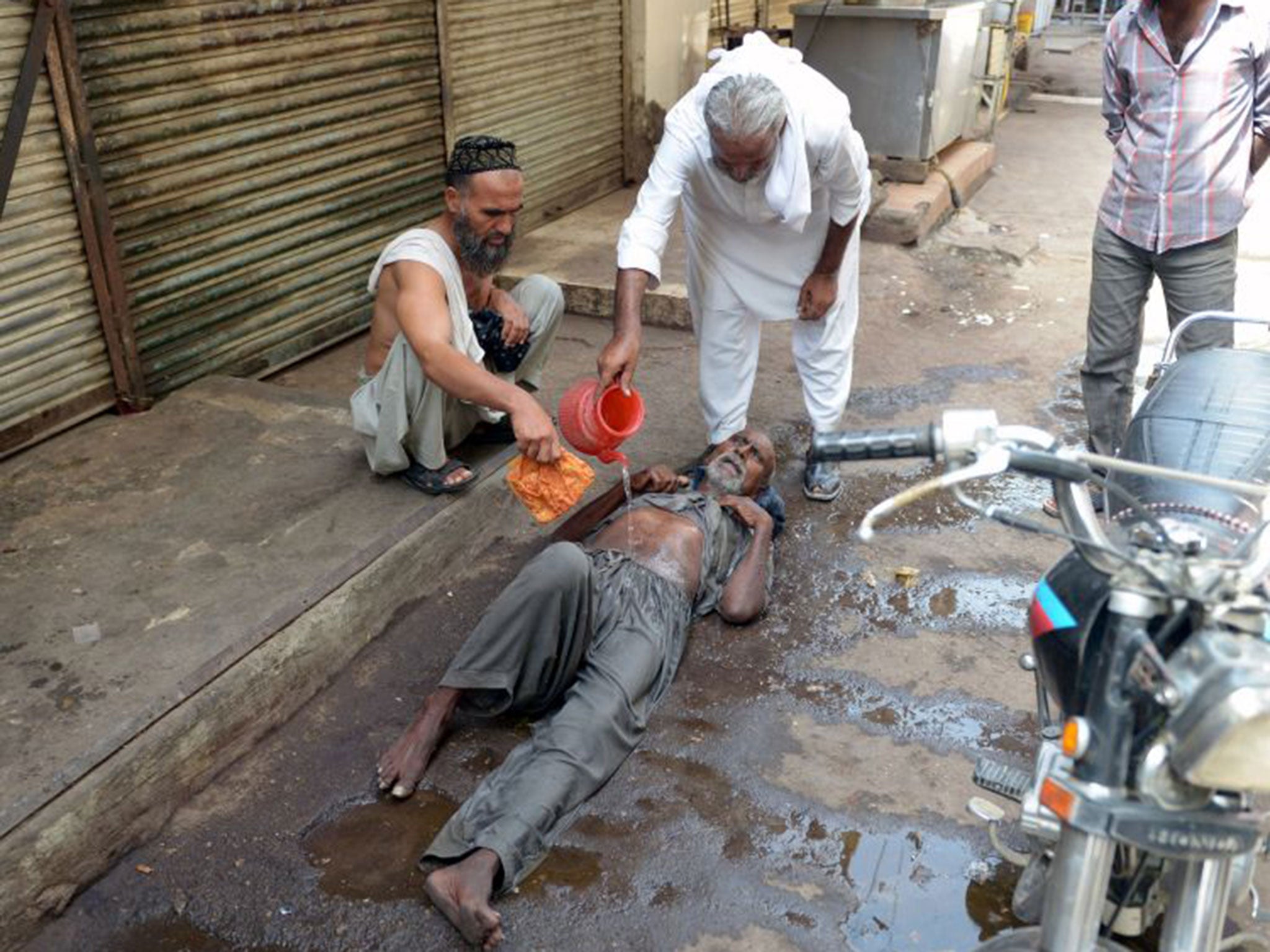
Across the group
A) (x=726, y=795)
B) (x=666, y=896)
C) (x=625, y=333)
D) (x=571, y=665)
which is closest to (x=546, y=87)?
(x=625, y=333)

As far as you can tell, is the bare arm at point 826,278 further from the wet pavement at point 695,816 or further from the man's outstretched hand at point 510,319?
the wet pavement at point 695,816

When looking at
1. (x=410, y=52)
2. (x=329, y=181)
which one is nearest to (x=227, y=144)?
(x=329, y=181)

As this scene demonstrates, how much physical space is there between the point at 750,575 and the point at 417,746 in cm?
122

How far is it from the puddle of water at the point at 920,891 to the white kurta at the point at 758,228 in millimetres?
2052

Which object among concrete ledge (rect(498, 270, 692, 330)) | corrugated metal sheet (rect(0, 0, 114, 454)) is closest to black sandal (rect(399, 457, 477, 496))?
corrugated metal sheet (rect(0, 0, 114, 454))

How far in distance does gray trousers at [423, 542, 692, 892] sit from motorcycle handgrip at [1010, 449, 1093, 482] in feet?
4.87

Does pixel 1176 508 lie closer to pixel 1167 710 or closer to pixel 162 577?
pixel 1167 710

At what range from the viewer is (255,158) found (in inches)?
194

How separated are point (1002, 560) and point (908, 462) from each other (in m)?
0.81

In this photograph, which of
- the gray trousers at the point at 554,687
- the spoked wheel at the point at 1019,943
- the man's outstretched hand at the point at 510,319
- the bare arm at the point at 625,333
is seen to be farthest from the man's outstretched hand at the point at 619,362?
the spoked wheel at the point at 1019,943

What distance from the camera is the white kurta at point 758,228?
3861 millimetres

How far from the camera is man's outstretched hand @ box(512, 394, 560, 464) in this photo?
3.25 metres

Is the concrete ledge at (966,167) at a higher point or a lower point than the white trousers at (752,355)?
lower

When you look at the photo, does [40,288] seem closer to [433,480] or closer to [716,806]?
[433,480]
